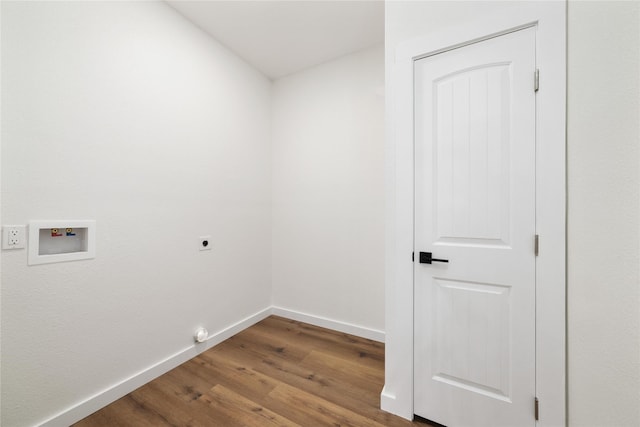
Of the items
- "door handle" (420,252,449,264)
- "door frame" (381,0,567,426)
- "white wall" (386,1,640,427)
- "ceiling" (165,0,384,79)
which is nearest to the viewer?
"white wall" (386,1,640,427)

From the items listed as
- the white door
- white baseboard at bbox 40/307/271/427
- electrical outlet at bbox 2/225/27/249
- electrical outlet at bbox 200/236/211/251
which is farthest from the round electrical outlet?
the white door

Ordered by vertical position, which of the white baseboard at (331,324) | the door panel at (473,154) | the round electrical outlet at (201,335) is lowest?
the white baseboard at (331,324)

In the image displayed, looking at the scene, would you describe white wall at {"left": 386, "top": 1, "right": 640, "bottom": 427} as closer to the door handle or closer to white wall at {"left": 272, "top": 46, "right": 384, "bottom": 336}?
the door handle

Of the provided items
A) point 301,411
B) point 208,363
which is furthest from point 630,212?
point 208,363

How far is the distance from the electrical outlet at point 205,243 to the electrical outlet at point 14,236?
1054mm

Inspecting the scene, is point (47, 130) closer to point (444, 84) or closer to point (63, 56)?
point (63, 56)

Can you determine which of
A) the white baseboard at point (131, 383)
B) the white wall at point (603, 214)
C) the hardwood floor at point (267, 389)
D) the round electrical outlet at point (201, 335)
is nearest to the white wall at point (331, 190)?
the hardwood floor at point (267, 389)

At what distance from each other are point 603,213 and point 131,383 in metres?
2.88

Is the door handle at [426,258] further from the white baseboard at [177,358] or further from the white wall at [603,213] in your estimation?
the white baseboard at [177,358]

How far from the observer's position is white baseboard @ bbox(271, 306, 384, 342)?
245cm

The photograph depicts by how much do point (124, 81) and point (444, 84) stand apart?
209 centimetres

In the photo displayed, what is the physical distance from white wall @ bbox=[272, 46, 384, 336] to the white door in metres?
0.95

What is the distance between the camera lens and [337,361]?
208cm

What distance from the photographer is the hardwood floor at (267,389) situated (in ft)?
4.91
